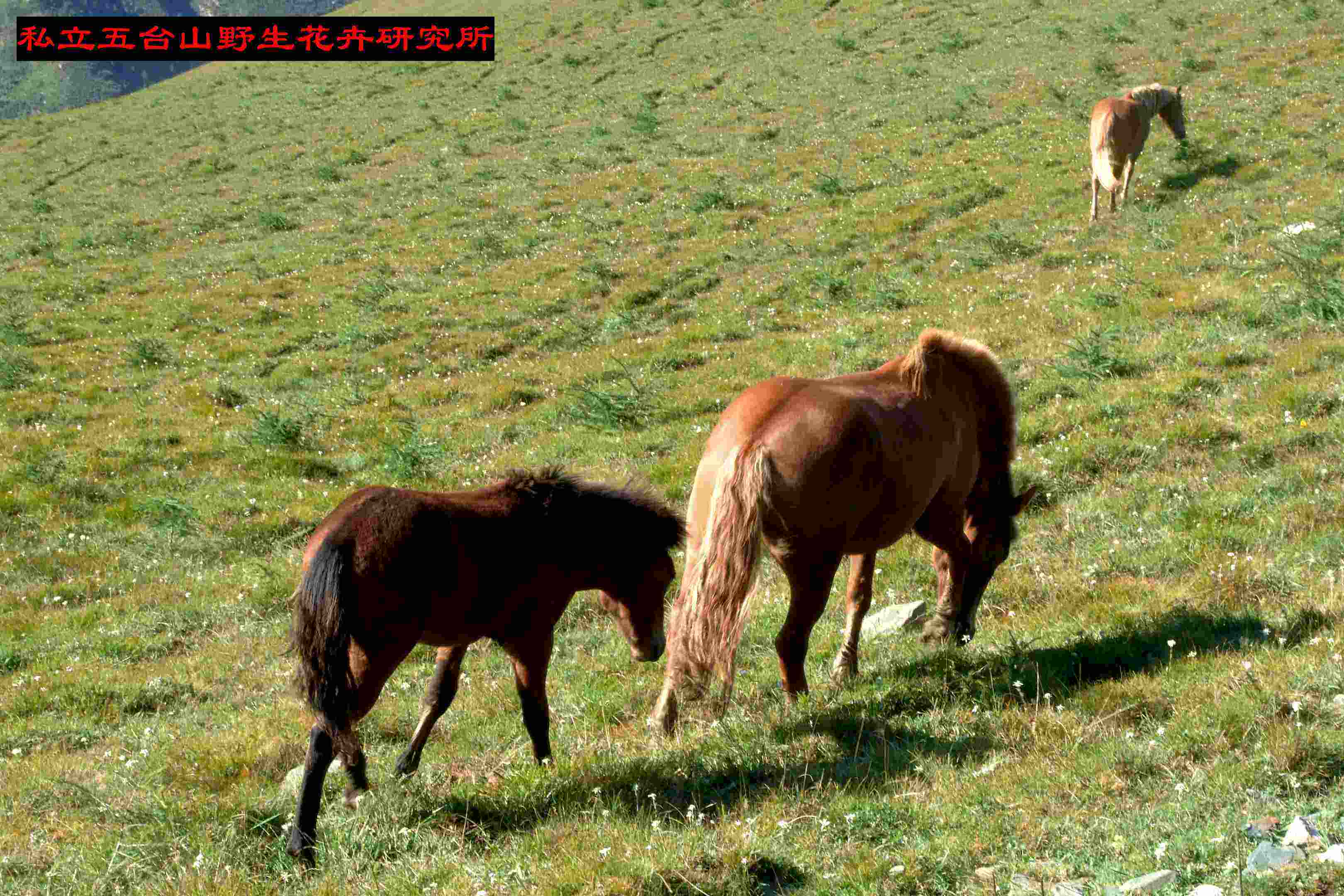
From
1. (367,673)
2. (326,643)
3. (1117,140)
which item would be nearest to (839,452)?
(367,673)

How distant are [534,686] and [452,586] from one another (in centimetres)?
90

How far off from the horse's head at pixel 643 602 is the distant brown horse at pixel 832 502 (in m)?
0.26

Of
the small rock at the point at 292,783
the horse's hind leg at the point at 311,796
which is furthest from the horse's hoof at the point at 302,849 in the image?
the small rock at the point at 292,783

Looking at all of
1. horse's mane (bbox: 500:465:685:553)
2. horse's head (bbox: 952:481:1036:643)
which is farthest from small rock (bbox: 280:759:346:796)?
horse's head (bbox: 952:481:1036:643)

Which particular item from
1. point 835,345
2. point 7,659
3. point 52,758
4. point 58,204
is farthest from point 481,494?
point 58,204

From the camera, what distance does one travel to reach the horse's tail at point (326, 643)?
5285 millimetres

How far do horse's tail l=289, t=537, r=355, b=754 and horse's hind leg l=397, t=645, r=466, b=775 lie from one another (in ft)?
3.82

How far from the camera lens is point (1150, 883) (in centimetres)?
405

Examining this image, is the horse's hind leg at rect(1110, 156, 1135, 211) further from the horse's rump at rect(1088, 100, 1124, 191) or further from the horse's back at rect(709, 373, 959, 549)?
the horse's back at rect(709, 373, 959, 549)

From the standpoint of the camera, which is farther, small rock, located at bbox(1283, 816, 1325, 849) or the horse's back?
the horse's back

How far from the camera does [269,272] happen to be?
2402 cm

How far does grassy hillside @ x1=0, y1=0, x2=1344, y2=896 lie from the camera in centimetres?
528

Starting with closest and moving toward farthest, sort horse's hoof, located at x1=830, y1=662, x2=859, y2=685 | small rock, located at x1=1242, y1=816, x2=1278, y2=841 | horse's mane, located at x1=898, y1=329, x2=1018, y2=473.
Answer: small rock, located at x1=1242, y1=816, x2=1278, y2=841
horse's hoof, located at x1=830, y1=662, x2=859, y2=685
horse's mane, located at x1=898, y1=329, x2=1018, y2=473

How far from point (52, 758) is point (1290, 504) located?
31.2ft
